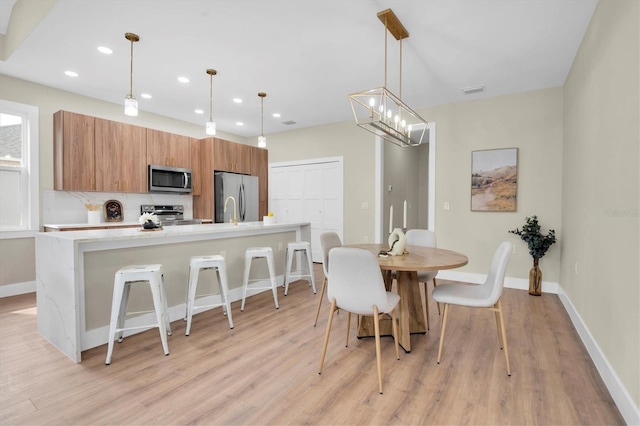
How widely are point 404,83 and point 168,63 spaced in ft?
8.97

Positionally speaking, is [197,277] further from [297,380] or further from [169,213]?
[169,213]

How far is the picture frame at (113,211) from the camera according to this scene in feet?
15.5

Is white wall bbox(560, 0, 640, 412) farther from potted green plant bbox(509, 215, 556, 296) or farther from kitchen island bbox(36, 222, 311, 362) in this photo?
kitchen island bbox(36, 222, 311, 362)

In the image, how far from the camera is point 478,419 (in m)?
1.65

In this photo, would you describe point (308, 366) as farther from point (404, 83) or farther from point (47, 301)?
point (404, 83)

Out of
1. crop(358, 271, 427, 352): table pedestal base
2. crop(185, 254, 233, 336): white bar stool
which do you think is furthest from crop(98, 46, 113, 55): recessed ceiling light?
crop(358, 271, 427, 352): table pedestal base

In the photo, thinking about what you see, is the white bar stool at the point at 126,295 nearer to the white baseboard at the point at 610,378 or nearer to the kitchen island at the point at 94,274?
the kitchen island at the point at 94,274

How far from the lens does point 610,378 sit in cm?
189

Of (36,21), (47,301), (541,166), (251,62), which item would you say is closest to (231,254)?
(47,301)

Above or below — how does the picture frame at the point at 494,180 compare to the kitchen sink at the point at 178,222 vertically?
above

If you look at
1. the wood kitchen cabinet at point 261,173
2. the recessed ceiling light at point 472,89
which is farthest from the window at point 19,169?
the recessed ceiling light at point 472,89

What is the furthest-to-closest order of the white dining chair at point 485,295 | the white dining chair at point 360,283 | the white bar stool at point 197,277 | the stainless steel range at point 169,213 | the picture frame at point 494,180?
the stainless steel range at point 169,213 → the picture frame at point 494,180 → the white bar stool at point 197,277 → the white dining chair at point 485,295 → the white dining chair at point 360,283

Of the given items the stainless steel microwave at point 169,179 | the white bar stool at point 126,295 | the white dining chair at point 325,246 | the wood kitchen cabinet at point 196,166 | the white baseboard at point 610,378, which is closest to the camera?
the white baseboard at point 610,378

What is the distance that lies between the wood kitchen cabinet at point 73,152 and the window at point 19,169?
0.73 feet
